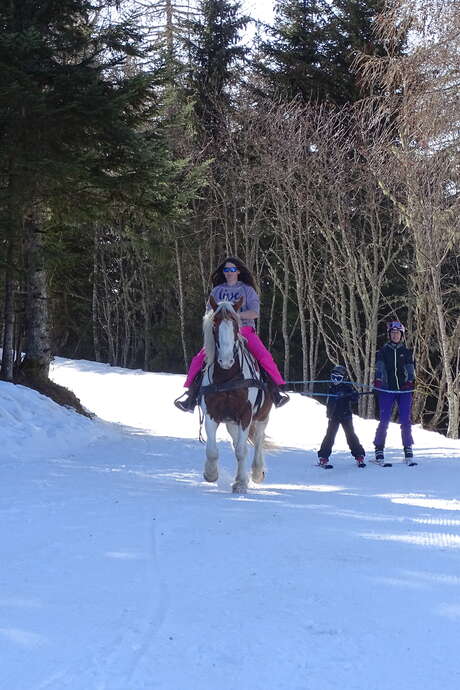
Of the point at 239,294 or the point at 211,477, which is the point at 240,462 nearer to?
the point at 211,477

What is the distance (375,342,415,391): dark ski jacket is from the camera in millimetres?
11008

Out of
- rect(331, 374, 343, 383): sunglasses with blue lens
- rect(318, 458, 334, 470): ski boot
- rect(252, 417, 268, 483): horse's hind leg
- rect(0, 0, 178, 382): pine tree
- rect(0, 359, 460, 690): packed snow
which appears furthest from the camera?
rect(0, 0, 178, 382): pine tree

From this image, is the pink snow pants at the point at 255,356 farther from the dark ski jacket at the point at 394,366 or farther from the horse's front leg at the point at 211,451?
the dark ski jacket at the point at 394,366

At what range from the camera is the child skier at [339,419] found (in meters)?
10.8

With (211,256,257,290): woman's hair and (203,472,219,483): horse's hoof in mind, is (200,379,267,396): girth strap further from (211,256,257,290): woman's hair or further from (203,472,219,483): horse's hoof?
(211,256,257,290): woman's hair

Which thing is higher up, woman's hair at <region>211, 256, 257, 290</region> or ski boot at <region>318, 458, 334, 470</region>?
woman's hair at <region>211, 256, 257, 290</region>

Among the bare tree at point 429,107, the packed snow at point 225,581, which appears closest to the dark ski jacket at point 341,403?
the packed snow at point 225,581

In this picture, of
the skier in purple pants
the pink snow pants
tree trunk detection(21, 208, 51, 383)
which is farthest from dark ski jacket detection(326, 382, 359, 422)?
tree trunk detection(21, 208, 51, 383)

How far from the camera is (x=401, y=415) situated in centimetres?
1109

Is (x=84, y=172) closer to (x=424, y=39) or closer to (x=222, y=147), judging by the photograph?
(x=424, y=39)

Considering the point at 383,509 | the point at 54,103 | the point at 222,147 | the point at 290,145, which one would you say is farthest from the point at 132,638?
the point at 222,147

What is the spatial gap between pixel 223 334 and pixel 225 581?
3.67 metres

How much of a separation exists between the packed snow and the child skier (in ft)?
4.11

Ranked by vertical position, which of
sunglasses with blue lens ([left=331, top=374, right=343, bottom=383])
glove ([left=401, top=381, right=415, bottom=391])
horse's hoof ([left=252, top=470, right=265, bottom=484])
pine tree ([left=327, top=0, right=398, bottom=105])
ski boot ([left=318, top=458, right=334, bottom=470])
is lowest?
horse's hoof ([left=252, top=470, right=265, bottom=484])
